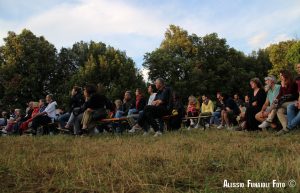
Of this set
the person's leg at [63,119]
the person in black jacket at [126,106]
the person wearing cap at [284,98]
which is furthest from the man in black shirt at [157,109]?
the person in black jacket at [126,106]

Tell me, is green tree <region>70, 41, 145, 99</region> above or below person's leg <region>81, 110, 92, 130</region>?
above

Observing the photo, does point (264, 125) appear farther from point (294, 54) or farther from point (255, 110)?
point (294, 54)

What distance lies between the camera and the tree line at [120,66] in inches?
1688

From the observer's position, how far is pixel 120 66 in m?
44.1

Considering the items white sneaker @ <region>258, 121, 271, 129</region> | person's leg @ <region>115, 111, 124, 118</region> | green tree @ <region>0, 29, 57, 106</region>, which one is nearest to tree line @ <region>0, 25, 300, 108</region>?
green tree @ <region>0, 29, 57, 106</region>

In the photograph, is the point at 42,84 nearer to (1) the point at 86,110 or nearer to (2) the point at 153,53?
(2) the point at 153,53

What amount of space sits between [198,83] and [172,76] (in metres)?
3.85

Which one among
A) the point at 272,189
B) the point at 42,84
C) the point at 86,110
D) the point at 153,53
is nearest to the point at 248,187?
the point at 272,189

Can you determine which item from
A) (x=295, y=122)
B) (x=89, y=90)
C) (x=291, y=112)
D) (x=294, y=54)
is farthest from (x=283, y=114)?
(x=294, y=54)

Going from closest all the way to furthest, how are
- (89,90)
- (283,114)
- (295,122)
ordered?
1. (295,122)
2. (283,114)
3. (89,90)

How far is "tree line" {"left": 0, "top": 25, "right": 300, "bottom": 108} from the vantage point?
42875mm

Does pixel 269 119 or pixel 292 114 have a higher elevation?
pixel 292 114

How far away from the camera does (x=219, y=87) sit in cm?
4878

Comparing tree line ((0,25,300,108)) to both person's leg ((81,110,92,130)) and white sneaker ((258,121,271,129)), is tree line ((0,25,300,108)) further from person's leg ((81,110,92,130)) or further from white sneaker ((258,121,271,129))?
white sneaker ((258,121,271,129))
